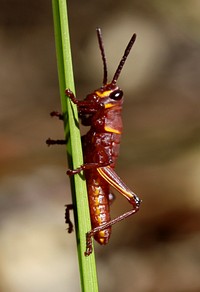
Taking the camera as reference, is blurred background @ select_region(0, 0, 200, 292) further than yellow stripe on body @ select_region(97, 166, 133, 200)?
Yes

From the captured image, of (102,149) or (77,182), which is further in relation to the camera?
(102,149)

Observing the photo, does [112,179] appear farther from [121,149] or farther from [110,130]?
[121,149]

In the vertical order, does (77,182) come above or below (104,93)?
below

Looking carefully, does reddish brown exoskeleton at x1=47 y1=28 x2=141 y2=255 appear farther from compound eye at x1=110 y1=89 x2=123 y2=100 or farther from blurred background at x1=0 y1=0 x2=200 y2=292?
blurred background at x1=0 y1=0 x2=200 y2=292

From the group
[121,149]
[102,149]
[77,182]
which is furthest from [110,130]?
[121,149]

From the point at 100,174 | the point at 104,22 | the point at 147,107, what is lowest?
the point at 100,174

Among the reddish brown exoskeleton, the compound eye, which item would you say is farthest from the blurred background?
the compound eye

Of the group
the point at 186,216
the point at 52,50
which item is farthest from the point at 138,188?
the point at 52,50

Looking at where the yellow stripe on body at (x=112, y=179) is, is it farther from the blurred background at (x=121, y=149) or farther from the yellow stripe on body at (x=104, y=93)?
the blurred background at (x=121, y=149)

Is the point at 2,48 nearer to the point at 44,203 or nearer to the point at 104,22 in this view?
the point at 104,22
